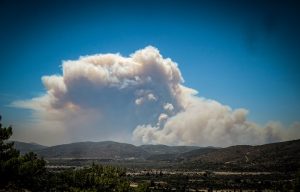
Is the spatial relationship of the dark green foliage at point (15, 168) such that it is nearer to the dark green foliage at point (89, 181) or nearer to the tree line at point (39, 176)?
the tree line at point (39, 176)

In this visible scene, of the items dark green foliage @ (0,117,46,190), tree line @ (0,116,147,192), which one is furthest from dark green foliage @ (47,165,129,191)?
dark green foliage @ (0,117,46,190)

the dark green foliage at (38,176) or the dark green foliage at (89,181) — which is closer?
the dark green foliage at (38,176)

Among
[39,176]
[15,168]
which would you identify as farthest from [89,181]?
[15,168]

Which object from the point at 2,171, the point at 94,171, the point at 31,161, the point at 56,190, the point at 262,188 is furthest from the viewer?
the point at 262,188

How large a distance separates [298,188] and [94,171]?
4425cm

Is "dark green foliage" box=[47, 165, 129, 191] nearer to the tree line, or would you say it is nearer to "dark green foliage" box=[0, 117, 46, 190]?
the tree line

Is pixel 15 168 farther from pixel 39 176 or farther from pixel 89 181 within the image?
pixel 89 181

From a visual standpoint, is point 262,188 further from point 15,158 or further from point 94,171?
point 15,158

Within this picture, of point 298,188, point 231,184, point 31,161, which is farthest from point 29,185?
point 231,184

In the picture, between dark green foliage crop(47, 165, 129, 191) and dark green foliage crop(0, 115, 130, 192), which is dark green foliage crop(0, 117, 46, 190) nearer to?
dark green foliage crop(0, 115, 130, 192)

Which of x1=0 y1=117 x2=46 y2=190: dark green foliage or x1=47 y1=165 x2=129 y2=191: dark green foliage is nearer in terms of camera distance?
x1=0 y1=117 x2=46 y2=190: dark green foliage

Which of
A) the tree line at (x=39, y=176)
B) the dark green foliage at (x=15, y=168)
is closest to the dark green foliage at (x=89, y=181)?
the tree line at (x=39, y=176)

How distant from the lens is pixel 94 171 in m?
82.9

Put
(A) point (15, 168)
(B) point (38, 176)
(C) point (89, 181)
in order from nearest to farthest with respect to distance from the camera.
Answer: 1. (A) point (15, 168)
2. (B) point (38, 176)
3. (C) point (89, 181)
